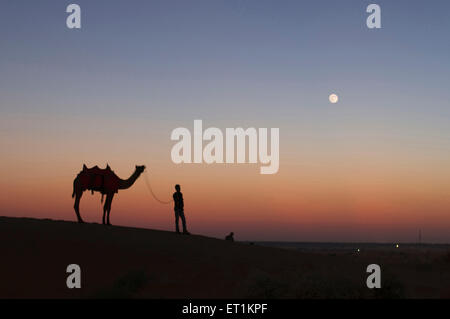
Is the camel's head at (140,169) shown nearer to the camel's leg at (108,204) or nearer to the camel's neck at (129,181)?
the camel's neck at (129,181)

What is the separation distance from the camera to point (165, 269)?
22.5 meters

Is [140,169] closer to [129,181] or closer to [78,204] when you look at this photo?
[129,181]

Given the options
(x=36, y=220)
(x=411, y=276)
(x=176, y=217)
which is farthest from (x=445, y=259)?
(x=36, y=220)

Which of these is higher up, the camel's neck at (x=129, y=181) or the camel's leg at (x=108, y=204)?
the camel's neck at (x=129, y=181)

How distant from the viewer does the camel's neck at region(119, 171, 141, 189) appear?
29938 millimetres

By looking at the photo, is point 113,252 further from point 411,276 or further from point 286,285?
Result: point 411,276

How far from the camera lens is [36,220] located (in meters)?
28.7

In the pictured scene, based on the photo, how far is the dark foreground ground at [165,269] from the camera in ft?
58.6

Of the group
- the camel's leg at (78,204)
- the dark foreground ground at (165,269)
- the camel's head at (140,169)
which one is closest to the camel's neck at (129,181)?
the camel's head at (140,169)

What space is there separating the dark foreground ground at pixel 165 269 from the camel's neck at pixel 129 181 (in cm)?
245

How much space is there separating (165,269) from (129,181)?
8783 millimetres

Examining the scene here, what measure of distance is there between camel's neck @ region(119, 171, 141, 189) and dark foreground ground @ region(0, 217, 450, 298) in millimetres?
2446

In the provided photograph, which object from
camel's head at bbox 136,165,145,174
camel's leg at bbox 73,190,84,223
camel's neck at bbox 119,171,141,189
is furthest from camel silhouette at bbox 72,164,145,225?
camel's head at bbox 136,165,145,174

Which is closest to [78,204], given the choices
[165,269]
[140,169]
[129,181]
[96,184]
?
[96,184]
